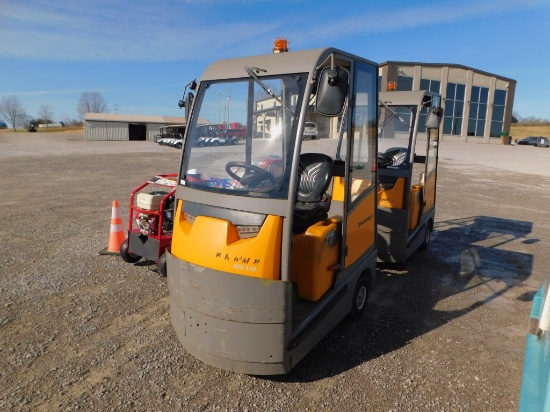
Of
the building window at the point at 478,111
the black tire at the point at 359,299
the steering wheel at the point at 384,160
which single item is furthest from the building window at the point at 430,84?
the black tire at the point at 359,299

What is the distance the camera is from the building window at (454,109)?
135 feet

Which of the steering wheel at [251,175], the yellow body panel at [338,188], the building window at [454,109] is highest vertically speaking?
the building window at [454,109]

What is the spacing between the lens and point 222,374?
3.18 metres

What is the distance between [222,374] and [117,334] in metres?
1.19

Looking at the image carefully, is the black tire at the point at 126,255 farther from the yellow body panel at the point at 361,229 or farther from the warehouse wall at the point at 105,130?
the warehouse wall at the point at 105,130

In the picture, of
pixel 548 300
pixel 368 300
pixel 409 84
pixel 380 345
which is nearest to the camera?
pixel 548 300

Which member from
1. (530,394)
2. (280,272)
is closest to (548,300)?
(530,394)

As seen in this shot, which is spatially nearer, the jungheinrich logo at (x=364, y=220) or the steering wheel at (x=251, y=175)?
the steering wheel at (x=251, y=175)

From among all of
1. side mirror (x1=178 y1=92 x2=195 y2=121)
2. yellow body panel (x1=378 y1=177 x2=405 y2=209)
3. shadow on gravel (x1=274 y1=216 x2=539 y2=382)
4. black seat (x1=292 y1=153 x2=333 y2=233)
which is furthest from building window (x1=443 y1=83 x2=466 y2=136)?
side mirror (x1=178 y1=92 x2=195 y2=121)

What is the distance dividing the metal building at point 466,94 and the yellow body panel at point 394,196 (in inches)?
1344

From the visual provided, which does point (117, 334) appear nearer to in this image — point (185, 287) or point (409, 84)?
point (185, 287)

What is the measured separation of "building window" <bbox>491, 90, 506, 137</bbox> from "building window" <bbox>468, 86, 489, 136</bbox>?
4.85 ft

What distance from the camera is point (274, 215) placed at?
2.82 meters

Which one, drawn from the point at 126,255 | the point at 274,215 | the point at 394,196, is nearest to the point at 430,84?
the point at 394,196
